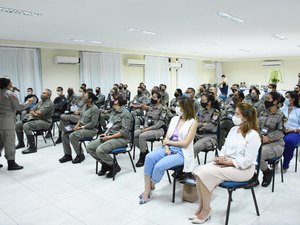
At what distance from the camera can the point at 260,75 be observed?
1495 cm

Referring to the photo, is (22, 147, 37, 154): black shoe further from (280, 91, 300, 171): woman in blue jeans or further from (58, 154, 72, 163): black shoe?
(280, 91, 300, 171): woman in blue jeans

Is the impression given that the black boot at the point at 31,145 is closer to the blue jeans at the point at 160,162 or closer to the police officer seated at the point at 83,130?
the police officer seated at the point at 83,130

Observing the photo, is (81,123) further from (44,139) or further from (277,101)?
(277,101)

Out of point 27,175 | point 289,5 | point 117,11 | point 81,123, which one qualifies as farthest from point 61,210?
point 289,5

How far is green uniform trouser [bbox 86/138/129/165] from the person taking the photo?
3486 millimetres

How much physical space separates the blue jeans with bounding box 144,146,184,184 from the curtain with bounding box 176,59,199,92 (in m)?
10.4

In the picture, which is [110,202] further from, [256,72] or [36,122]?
[256,72]

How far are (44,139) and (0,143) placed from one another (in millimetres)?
1590

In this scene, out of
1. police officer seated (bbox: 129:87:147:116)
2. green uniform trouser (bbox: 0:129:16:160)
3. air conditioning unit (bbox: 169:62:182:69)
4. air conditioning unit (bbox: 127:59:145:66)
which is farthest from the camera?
air conditioning unit (bbox: 169:62:182:69)

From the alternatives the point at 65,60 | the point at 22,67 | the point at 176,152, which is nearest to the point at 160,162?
the point at 176,152

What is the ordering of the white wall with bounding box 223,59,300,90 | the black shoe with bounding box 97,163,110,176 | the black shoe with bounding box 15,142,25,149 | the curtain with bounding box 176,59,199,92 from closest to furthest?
the black shoe with bounding box 97,163,110,176
the black shoe with bounding box 15,142,25,149
the curtain with bounding box 176,59,199,92
the white wall with bounding box 223,59,300,90

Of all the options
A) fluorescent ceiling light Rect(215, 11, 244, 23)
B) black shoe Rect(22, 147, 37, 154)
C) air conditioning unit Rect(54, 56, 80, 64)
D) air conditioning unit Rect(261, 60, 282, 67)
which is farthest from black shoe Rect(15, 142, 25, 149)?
air conditioning unit Rect(261, 60, 282, 67)

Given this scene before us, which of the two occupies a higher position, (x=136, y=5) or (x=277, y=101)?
(x=136, y=5)

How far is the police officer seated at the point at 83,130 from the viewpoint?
13.6ft
